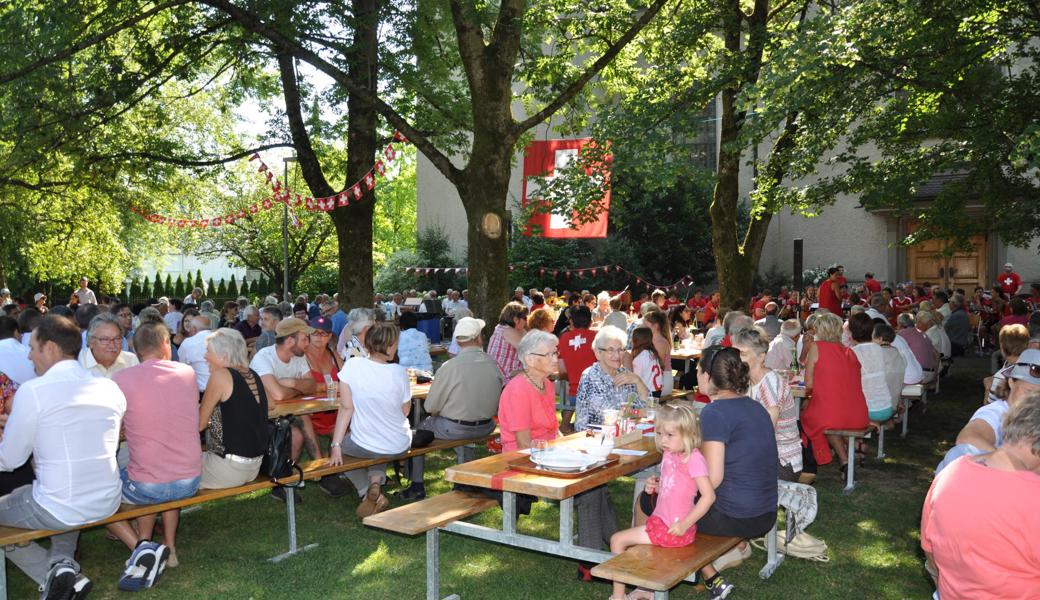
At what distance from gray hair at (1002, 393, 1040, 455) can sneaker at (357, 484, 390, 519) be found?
439 cm

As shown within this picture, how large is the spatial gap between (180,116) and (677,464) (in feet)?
100

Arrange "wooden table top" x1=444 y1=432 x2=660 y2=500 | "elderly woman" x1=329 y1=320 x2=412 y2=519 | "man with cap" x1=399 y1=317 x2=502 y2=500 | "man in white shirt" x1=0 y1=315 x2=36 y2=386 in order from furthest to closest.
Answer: "man with cap" x1=399 y1=317 x2=502 y2=500 < "man in white shirt" x1=0 y1=315 x2=36 y2=386 < "elderly woman" x1=329 y1=320 x2=412 y2=519 < "wooden table top" x1=444 y1=432 x2=660 y2=500

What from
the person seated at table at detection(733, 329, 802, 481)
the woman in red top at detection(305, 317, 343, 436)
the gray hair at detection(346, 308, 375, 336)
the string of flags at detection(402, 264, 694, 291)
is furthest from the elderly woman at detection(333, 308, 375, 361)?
the string of flags at detection(402, 264, 694, 291)

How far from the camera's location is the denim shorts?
500cm

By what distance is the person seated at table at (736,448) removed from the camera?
4.37 meters

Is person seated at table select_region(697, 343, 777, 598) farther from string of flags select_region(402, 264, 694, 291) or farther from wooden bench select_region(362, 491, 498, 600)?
string of flags select_region(402, 264, 694, 291)

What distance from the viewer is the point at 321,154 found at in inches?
635

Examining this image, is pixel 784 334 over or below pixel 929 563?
over

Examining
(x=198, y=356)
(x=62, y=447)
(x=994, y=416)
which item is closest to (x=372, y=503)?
(x=62, y=447)

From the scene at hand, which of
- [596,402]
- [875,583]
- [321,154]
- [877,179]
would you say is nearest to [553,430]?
[596,402]

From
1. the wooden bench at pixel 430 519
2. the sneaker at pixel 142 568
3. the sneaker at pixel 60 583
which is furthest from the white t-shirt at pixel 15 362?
the wooden bench at pixel 430 519

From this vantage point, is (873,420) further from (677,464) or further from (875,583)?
(677,464)

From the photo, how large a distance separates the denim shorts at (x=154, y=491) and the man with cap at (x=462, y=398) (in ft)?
6.79

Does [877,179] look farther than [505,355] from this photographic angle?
Yes
